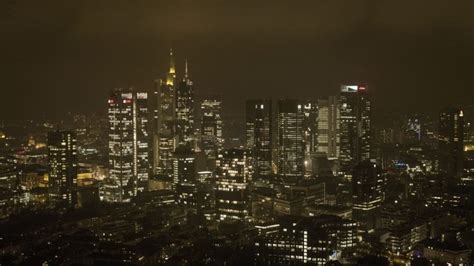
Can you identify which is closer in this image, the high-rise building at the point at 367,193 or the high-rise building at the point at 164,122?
the high-rise building at the point at 367,193

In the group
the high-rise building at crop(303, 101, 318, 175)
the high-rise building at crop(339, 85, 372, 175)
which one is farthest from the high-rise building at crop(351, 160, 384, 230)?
the high-rise building at crop(303, 101, 318, 175)

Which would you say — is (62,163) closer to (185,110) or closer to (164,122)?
(164,122)

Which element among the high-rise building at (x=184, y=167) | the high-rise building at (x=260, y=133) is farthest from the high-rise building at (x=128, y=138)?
the high-rise building at (x=260, y=133)

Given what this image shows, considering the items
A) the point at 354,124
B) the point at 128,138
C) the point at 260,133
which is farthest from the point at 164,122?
the point at 354,124

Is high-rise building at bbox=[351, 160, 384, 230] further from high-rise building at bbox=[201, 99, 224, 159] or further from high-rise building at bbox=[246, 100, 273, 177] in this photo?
high-rise building at bbox=[201, 99, 224, 159]

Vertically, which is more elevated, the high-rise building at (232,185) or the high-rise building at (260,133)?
the high-rise building at (260,133)

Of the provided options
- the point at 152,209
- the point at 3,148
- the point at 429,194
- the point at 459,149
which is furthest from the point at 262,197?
the point at 3,148

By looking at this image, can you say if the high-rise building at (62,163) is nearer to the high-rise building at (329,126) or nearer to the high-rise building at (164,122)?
the high-rise building at (164,122)
